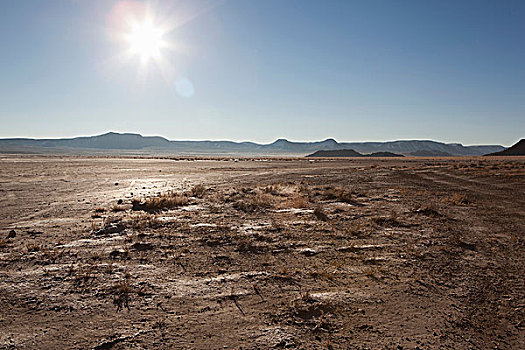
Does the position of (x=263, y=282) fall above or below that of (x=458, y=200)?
below

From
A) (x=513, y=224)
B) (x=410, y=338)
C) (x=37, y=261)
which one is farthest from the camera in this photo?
(x=513, y=224)

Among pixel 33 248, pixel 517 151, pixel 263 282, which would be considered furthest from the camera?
pixel 517 151

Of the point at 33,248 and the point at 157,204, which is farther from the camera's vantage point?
the point at 157,204

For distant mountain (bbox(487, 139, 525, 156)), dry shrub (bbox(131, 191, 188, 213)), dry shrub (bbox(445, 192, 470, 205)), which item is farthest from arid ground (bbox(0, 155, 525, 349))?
distant mountain (bbox(487, 139, 525, 156))

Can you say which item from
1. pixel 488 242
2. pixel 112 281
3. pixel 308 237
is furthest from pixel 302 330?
pixel 488 242

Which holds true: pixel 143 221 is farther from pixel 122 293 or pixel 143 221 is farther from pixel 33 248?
pixel 122 293

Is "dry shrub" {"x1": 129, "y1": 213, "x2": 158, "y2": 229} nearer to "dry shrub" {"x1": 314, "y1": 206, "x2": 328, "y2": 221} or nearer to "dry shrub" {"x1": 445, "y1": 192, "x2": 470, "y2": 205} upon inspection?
"dry shrub" {"x1": 314, "y1": 206, "x2": 328, "y2": 221}

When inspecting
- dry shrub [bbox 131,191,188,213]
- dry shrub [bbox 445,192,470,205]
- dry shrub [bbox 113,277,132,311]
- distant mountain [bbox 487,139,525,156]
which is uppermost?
distant mountain [bbox 487,139,525,156]

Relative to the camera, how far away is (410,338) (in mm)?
3484

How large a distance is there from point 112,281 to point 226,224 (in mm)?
4154

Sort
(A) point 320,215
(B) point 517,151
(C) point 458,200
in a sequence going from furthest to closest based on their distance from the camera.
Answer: (B) point 517,151, (C) point 458,200, (A) point 320,215

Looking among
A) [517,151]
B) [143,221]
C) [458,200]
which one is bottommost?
[143,221]

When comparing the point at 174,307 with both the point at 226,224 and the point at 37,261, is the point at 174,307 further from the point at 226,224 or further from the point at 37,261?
the point at 226,224

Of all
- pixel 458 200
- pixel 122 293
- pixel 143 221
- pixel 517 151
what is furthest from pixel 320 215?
pixel 517 151
